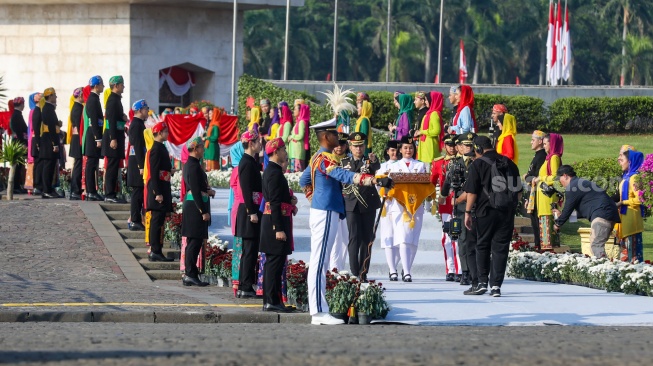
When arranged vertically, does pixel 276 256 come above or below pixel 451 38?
below

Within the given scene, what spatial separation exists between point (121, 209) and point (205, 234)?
5004mm

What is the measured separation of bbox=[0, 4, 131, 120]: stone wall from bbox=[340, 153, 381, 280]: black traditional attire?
16.4 meters

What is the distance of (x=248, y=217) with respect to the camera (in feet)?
47.3

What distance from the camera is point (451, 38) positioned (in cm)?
8669

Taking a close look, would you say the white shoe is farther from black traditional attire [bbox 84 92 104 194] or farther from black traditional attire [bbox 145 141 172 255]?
black traditional attire [bbox 84 92 104 194]

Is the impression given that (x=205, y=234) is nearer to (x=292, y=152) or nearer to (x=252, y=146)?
(x=252, y=146)

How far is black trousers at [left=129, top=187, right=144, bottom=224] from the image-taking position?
1856 cm

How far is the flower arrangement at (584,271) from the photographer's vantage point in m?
15.7

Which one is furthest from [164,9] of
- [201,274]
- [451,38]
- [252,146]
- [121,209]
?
[451,38]

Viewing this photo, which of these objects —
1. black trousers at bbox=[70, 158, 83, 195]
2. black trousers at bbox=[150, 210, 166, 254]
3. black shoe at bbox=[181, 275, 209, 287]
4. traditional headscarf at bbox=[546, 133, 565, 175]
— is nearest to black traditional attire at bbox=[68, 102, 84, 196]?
black trousers at bbox=[70, 158, 83, 195]

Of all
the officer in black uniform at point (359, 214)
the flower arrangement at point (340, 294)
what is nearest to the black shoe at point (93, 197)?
the officer in black uniform at point (359, 214)

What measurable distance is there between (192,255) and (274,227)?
8.78 feet

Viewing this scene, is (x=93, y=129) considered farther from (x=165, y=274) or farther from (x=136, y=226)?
(x=165, y=274)

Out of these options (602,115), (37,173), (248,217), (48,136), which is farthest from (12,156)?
(602,115)
